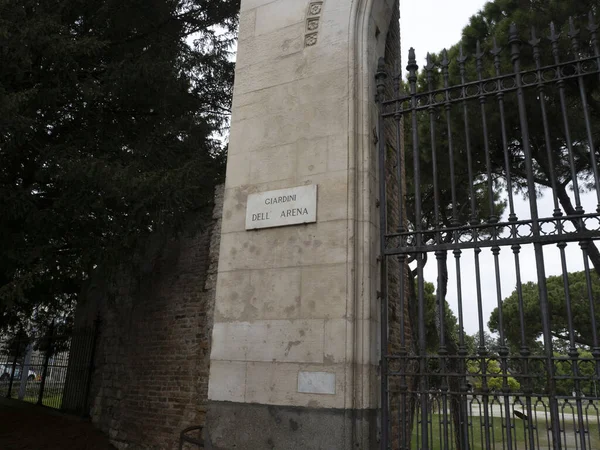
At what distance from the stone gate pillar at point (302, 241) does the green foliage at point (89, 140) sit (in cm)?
222

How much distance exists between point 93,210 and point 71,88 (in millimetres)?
1634

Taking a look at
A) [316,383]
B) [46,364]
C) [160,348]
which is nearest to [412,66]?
[316,383]

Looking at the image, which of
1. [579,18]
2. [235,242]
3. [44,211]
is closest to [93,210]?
[44,211]

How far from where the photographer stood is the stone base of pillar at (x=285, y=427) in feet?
10.9

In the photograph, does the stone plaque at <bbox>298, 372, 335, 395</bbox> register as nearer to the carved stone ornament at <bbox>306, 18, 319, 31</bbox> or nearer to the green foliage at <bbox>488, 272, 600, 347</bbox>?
the carved stone ornament at <bbox>306, 18, 319, 31</bbox>

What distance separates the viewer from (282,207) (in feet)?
13.1

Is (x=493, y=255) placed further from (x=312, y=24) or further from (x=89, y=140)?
(x=89, y=140)

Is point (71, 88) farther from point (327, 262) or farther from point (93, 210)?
point (327, 262)

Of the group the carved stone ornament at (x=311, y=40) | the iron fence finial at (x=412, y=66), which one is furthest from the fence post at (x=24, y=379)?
the iron fence finial at (x=412, y=66)

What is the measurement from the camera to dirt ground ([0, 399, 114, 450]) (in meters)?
7.52

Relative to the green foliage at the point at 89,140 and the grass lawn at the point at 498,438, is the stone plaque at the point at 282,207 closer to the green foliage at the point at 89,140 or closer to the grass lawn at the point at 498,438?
the grass lawn at the point at 498,438

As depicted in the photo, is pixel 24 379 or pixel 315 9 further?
pixel 24 379

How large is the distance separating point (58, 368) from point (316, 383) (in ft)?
27.2

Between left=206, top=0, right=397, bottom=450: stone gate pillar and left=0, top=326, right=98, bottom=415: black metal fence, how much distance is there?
5940mm
